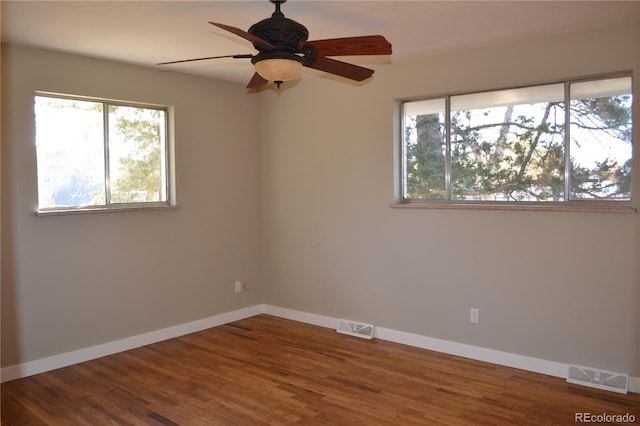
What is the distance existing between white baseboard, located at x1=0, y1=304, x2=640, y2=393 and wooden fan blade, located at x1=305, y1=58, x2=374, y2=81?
7.87 feet

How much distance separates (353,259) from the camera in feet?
15.2

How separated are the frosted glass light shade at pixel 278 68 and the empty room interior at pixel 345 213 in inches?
0.9

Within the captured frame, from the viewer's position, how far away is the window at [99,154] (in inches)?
150

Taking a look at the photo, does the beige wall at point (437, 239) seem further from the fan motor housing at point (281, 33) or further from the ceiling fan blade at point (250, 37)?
the ceiling fan blade at point (250, 37)

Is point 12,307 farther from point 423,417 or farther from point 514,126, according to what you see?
point 514,126

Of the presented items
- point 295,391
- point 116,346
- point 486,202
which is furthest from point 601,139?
point 116,346

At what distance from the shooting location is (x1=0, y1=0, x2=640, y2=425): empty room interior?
10.2ft

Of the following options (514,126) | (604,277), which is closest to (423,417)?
(604,277)

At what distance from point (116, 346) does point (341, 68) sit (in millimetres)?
3042

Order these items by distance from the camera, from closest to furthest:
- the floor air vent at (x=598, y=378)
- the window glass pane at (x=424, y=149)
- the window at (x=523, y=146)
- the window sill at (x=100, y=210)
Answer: the floor air vent at (x=598, y=378) → the window at (x=523, y=146) → the window sill at (x=100, y=210) → the window glass pane at (x=424, y=149)

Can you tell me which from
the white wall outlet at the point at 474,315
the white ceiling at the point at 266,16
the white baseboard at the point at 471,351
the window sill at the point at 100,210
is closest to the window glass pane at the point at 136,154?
the window sill at the point at 100,210

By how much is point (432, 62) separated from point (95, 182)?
9.82 feet

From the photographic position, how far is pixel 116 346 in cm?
417

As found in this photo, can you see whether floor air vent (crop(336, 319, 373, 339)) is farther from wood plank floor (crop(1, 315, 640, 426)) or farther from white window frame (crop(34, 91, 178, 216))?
white window frame (crop(34, 91, 178, 216))
